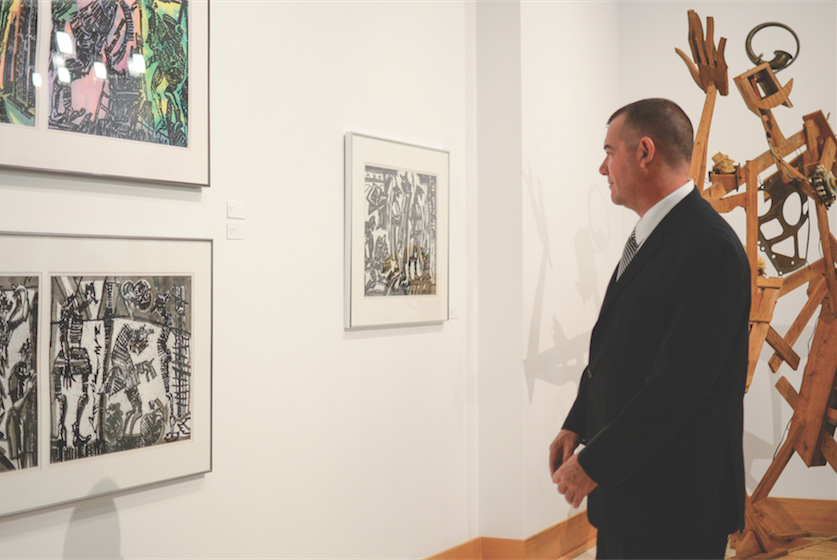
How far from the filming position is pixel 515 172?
3656mm

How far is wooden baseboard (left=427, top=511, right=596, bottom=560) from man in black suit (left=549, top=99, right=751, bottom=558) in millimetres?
1836

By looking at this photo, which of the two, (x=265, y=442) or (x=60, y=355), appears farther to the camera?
(x=265, y=442)

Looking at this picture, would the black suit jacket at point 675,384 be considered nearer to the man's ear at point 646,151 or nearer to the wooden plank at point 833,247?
the man's ear at point 646,151

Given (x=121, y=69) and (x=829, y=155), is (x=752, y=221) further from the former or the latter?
(x=121, y=69)

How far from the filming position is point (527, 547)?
3.65 metres

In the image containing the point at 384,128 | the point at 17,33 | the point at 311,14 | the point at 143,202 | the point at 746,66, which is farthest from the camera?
the point at 746,66

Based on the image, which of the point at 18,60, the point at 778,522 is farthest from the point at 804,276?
the point at 18,60

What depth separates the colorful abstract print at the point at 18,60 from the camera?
1.98 meters

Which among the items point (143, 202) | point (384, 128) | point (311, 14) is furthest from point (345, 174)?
point (143, 202)

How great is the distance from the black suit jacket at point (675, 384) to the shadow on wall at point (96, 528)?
142 centimetres

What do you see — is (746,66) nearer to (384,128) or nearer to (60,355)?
(384,128)

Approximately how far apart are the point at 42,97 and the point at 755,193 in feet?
9.66

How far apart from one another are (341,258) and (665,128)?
152 cm

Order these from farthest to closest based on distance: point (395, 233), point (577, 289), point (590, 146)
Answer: point (590, 146) → point (577, 289) → point (395, 233)
